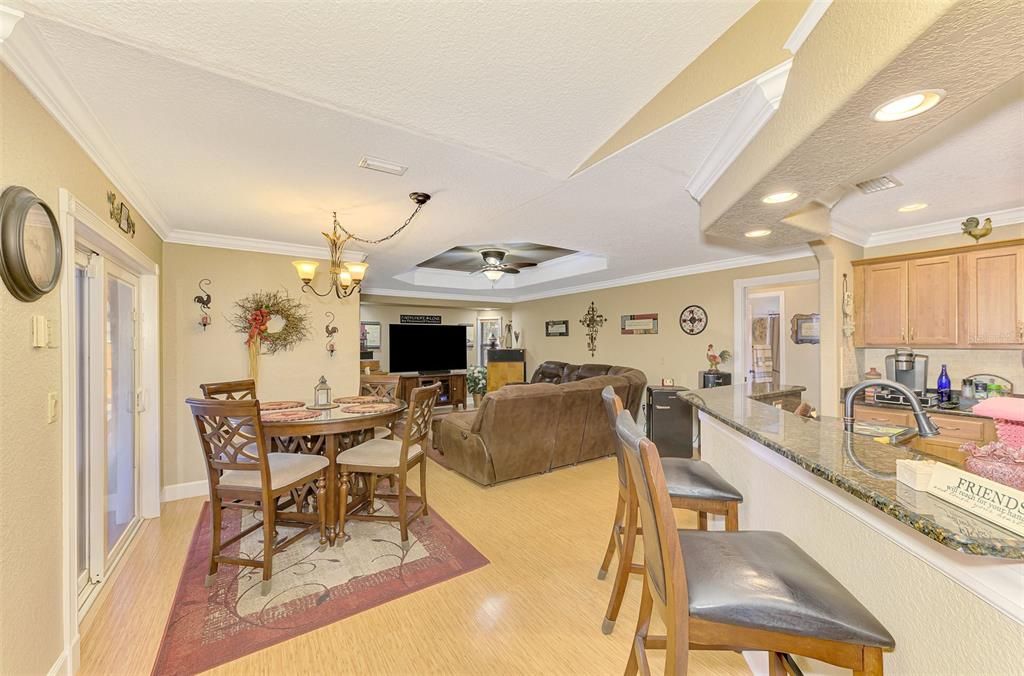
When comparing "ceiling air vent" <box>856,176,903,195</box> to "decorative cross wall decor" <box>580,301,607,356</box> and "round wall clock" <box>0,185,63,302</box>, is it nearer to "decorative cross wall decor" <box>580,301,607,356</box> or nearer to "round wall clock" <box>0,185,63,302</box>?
"round wall clock" <box>0,185,63,302</box>

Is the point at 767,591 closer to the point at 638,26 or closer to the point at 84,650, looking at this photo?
the point at 638,26

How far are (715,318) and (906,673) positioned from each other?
463cm

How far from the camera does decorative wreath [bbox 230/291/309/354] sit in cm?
384

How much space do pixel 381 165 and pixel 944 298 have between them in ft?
14.7

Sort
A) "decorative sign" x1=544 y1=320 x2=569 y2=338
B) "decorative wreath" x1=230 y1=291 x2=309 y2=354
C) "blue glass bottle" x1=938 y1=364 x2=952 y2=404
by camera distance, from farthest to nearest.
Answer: "decorative sign" x1=544 y1=320 x2=569 y2=338 < "decorative wreath" x1=230 y1=291 x2=309 y2=354 < "blue glass bottle" x1=938 y1=364 x2=952 y2=404

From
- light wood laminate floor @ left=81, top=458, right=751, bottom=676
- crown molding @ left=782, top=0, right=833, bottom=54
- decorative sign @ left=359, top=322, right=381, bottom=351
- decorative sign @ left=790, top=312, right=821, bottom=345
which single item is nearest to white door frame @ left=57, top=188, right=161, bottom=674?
light wood laminate floor @ left=81, top=458, right=751, bottom=676

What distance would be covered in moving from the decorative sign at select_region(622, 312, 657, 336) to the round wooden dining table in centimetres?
405

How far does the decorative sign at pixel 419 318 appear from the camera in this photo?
354 inches

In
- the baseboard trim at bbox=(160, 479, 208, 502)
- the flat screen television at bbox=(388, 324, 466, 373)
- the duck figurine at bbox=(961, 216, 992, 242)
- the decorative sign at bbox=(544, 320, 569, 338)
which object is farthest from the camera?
the flat screen television at bbox=(388, 324, 466, 373)

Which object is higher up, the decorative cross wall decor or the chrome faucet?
the decorative cross wall decor

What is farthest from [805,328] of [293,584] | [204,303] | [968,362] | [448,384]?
[204,303]

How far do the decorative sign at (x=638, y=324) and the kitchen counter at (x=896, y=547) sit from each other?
4328 millimetres

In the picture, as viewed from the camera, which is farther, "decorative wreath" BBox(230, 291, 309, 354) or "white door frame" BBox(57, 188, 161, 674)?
"decorative wreath" BBox(230, 291, 309, 354)

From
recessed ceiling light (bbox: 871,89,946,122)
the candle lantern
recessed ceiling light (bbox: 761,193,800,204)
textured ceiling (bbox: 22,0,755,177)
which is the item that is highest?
textured ceiling (bbox: 22,0,755,177)
